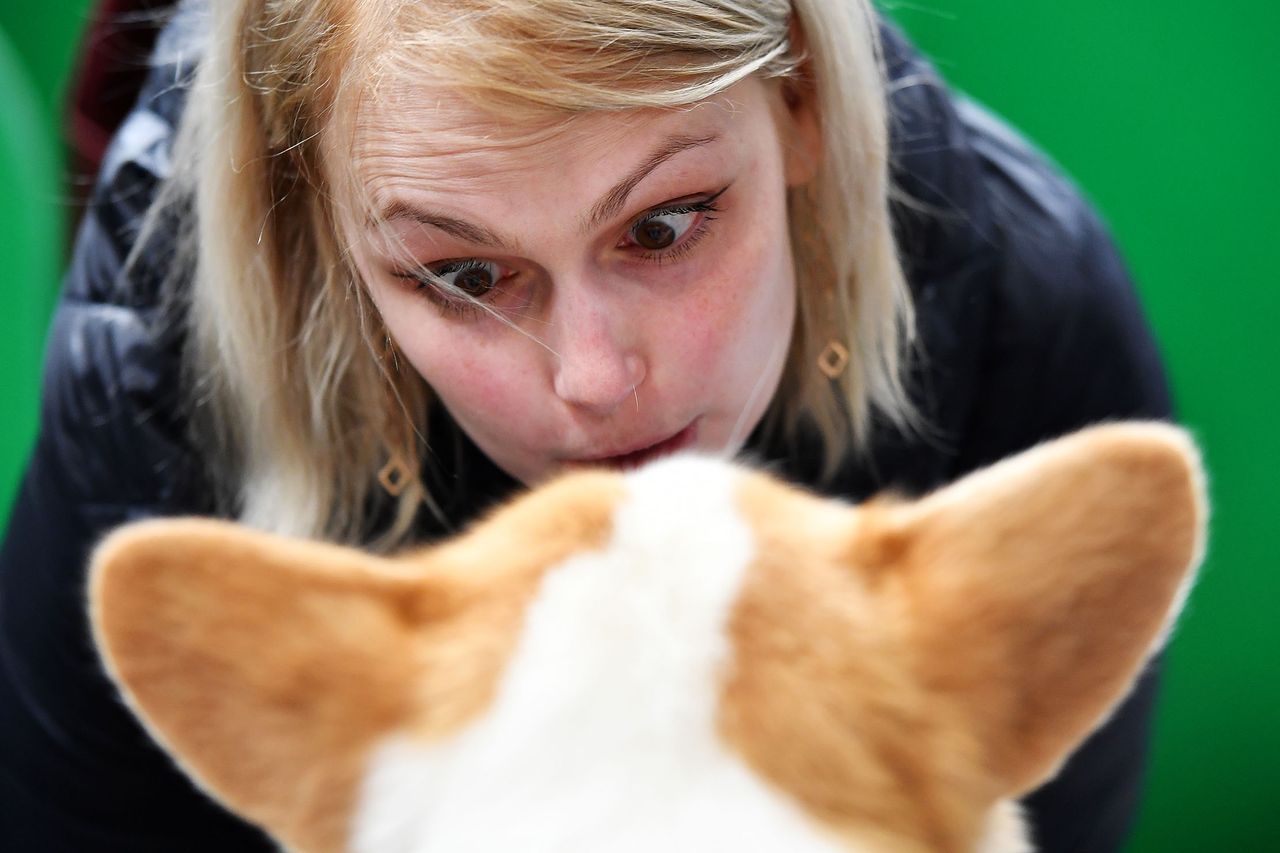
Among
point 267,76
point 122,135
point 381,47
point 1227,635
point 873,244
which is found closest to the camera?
point 381,47

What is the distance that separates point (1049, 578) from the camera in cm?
57

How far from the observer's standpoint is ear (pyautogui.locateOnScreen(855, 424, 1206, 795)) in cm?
57

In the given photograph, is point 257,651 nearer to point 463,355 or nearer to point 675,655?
point 675,655

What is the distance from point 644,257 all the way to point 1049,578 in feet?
1.35

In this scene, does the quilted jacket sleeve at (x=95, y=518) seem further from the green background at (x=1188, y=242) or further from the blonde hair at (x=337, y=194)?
the green background at (x=1188, y=242)

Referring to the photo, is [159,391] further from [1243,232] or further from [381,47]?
[1243,232]

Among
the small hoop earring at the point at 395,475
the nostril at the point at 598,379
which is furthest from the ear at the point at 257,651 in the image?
the small hoop earring at the point at 395,475

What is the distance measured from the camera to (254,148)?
103 centimetres

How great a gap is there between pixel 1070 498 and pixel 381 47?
54 cm

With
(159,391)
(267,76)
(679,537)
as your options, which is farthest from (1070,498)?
(159,391)

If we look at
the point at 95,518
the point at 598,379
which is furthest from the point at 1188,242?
the point at 95,518

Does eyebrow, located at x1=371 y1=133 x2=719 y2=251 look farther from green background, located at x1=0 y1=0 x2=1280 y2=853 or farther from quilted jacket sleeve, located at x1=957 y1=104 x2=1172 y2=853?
green background, located at x1=0 y1=0 x2=1280 y2=853

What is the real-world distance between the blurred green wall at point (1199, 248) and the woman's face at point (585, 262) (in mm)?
1051

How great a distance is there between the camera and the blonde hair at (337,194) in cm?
84
